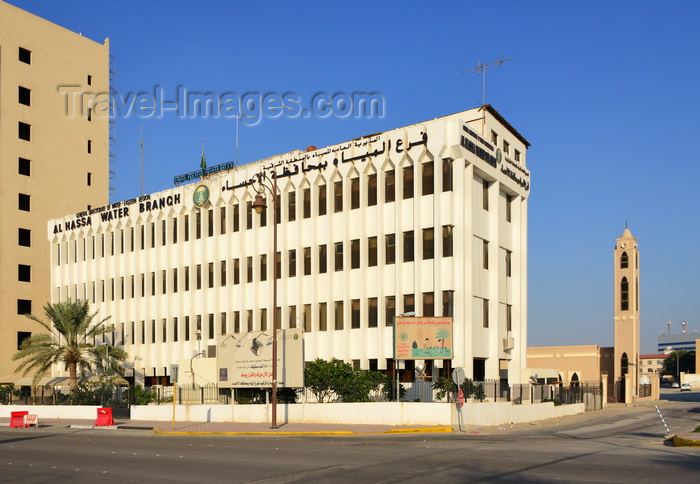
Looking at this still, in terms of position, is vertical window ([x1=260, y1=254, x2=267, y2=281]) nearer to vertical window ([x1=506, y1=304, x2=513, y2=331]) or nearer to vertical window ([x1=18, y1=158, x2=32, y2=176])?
vertical window ([x1=506, y1=304, x2=513, y2=331])

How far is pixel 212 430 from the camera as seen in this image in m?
32.0

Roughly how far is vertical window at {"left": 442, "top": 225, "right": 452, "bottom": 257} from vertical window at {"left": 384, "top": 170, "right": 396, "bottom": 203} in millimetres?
3893

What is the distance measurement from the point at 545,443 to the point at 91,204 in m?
61.1

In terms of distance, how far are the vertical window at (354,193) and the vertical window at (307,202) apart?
335 centimetres

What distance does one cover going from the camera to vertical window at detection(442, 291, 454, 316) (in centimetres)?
3872

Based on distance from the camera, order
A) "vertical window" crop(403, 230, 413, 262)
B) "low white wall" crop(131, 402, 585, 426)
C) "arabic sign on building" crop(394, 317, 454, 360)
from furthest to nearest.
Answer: "vertical window" crop(403, 230, 413, 262)
"arabic sign on building" crop(394, 317, 454, 360)
"low white wall" crop(131, 402, 585, 426)

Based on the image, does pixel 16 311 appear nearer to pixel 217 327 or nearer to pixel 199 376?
pixel 217 327

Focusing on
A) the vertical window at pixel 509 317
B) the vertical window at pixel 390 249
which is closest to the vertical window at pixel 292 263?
the vertical window at pixel 390 249

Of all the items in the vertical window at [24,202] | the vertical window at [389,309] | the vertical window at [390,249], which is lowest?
the vertical window at [389,309]

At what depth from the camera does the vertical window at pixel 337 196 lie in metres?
44.2

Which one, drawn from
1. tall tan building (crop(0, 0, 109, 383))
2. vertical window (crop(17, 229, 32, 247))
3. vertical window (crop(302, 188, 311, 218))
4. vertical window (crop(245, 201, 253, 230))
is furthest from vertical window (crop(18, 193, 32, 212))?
vertical window (crop(302, 188, 311, 218))

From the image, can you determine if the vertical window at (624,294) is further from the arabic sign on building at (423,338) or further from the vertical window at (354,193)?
the arabic sign on building at (423,338)

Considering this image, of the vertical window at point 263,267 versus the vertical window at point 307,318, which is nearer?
the vertical window at point 307,318

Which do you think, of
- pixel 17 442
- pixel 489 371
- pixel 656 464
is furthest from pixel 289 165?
pixel 656 464
